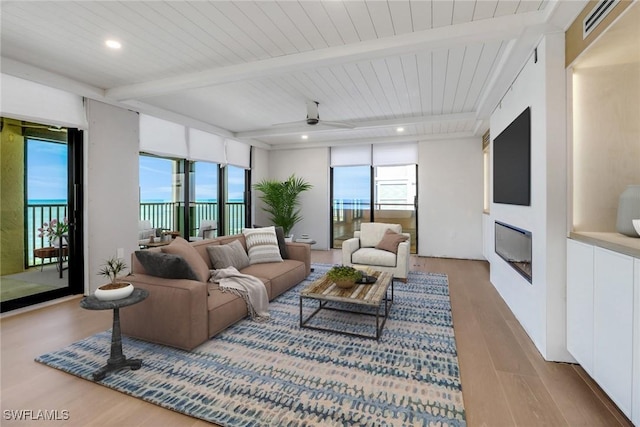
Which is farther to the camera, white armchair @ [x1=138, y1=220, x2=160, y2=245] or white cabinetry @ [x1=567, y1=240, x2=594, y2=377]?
white armchair @ [x1=138, y1=220, x2=160, y2=245]

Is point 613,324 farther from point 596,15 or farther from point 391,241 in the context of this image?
point 391,241

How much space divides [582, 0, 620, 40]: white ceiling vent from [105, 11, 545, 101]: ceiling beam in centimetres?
33

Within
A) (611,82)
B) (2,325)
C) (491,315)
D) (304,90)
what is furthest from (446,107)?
(2,325)

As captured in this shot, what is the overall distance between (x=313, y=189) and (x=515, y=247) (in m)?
4.85

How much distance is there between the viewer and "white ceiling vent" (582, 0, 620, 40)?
1.70 metres

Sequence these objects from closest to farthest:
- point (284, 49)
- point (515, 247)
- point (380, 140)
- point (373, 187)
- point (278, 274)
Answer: point (284, 49) → point (515, 247) → point (278, 274) → point (380, 140) → point (373, 187)

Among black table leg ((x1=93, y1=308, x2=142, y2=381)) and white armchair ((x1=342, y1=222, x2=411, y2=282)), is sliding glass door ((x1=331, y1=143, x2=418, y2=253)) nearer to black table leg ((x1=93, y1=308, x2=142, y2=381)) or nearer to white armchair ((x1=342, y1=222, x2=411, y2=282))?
white armchair ((x1=342, y1=222, x2=411, y2=282))

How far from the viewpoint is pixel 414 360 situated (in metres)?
2.23

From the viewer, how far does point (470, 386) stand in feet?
6.34

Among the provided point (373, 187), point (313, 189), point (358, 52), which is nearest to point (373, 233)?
point (373, 187)

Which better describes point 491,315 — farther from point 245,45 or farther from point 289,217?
point 289,217

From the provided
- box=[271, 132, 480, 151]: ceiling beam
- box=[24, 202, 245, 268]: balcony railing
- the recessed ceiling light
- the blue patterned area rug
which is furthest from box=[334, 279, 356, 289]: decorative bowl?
box=[271, 132, 480, 151]: ceiling beam

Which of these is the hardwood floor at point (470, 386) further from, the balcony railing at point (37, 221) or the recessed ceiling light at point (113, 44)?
the recessed ceiling light at point (113, 44)

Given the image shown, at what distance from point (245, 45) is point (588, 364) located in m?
3.57
